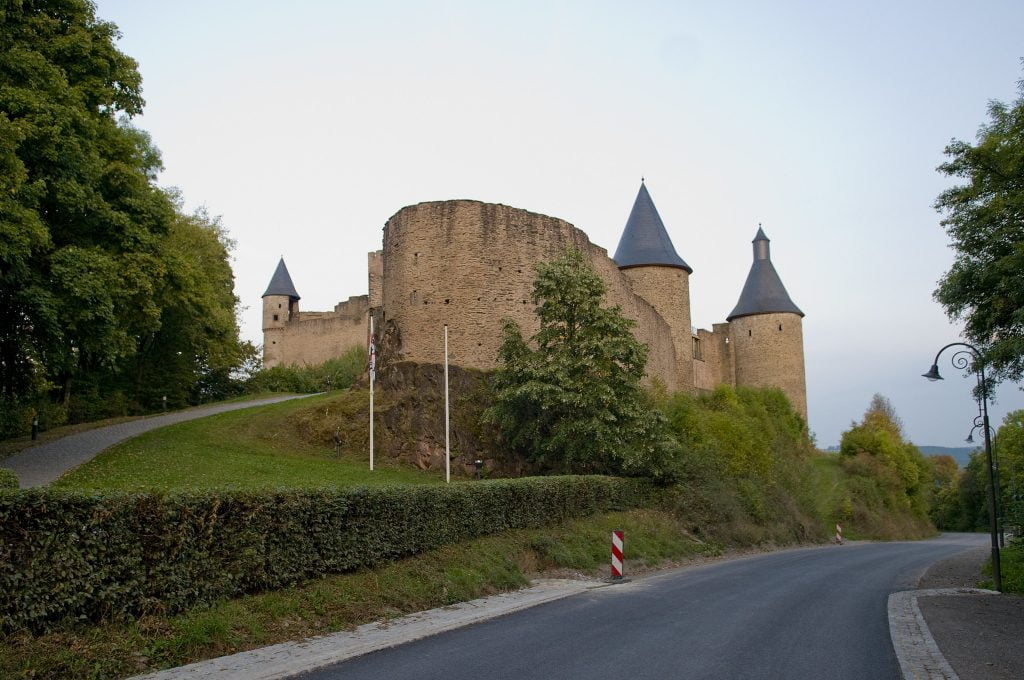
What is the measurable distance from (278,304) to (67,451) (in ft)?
159

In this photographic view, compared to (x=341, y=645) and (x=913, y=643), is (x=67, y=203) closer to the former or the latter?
(x=341, y=645)

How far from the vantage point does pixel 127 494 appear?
8.17 meters

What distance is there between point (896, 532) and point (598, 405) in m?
35.5

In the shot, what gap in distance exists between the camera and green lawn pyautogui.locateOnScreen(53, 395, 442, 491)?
18281 millimetres

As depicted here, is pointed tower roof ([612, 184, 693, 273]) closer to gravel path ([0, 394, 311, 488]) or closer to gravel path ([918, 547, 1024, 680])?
gravel path ([0, 394, 311, 488])

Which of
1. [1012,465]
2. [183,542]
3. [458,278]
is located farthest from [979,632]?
[1012,465]

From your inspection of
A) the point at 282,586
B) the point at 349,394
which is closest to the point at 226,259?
the point at 349,394

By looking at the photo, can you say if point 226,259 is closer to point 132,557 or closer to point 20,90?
point 20,90

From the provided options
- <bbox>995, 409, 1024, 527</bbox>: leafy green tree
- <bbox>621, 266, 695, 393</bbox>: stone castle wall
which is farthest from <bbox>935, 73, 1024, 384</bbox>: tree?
<bbox>621, 266, 695, 393</bbox>: stone castle wall

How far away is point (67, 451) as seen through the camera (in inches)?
854

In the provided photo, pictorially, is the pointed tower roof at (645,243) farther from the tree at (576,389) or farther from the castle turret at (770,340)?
the tree at (576,389)

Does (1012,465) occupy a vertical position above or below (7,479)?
below

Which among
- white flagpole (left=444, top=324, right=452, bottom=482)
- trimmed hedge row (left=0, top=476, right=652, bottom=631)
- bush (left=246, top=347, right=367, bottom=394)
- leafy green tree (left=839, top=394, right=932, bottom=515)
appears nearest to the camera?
trimmed hedge row (left=0, top=476, right=652, bottom=631)

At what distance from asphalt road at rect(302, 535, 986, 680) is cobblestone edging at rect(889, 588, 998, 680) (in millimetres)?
142
